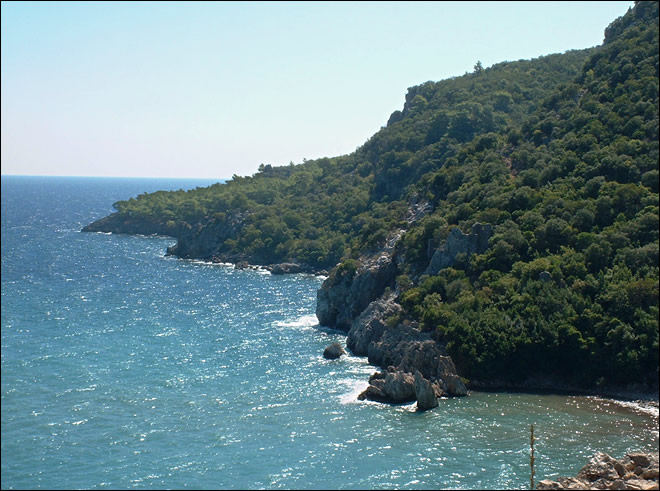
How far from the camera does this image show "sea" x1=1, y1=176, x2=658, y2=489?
4481 centimetres

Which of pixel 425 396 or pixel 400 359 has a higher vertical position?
pixel 400 359

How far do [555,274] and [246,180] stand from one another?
141 meters

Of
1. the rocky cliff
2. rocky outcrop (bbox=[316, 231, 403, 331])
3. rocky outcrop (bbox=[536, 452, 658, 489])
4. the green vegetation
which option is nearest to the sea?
the rocky cliff

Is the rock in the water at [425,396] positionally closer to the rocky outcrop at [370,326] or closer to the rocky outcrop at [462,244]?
the rocky outcrop at [370,326]

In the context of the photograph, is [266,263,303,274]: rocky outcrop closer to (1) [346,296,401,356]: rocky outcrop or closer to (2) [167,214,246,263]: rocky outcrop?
(2) [167,214,246,263]: rocky outcrop

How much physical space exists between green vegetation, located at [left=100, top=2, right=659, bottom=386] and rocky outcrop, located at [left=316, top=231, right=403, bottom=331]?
3.56 feet

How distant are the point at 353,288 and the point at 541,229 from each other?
23984 millimetres

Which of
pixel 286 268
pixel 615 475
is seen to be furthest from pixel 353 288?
pixel 615 475

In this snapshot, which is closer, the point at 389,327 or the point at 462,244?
the point at 389,327

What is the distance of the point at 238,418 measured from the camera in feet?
181

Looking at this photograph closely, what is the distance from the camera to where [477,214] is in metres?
83.1

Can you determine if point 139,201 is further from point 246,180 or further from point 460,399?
point 460,399

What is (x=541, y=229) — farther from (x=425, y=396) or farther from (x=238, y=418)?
(x=238, y=418)

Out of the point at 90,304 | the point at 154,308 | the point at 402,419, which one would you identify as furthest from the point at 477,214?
the point at 90,304
